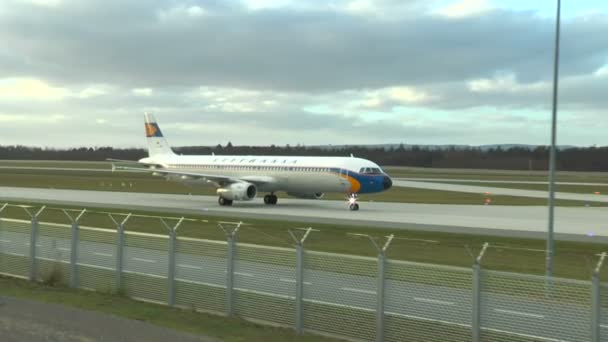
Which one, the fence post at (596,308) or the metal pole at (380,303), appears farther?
the metal pole at (380,303)

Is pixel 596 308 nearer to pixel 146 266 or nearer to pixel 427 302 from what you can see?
pixel 427 302

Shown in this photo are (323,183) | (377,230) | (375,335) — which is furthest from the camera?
(323,183)

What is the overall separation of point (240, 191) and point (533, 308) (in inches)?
1412

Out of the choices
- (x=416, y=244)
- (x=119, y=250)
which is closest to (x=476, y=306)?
(x=119, y=250)

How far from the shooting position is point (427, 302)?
10906 millimetres

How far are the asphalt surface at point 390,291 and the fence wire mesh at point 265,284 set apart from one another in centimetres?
2

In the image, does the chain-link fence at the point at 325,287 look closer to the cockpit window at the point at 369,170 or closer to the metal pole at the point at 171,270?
the metal pole at the point at 171,270

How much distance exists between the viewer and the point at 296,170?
45.9 metres

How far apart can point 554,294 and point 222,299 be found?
257 inches

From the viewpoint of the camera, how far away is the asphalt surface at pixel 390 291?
980 cm

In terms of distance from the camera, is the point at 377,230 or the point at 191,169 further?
the point at 191,169

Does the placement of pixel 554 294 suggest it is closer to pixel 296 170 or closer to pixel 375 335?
pixel 375 335

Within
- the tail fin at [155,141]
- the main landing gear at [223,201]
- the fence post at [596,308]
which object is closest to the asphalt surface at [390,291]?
the fence post at [596,308]

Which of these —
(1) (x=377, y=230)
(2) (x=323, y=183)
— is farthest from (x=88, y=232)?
(2) (x=323, y=183)
